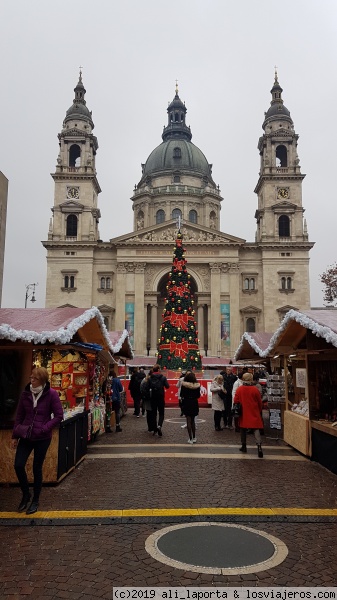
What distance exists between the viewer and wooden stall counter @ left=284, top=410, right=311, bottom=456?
32.6 feet

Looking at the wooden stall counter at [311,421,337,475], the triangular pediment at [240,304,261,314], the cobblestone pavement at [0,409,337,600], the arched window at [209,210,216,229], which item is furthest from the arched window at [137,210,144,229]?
the wooden stall counter at [311,421,337,475]

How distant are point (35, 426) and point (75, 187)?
5179cm

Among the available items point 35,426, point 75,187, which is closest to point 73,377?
point 35,426

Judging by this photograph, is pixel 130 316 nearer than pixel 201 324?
Yes

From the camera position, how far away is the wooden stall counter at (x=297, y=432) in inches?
391

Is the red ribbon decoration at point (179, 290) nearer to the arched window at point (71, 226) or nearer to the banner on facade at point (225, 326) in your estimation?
the banner on facade at point (225, 326)

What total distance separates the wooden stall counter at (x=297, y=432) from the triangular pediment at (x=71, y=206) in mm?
46653

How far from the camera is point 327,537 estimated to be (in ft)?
17.5

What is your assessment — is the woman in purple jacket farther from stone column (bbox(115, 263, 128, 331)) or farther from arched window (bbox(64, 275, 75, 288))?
arched window (bbox(64, 275, 75, 288))

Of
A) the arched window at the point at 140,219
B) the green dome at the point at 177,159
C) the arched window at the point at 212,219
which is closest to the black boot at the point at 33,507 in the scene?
the arched window at the point at 140,219

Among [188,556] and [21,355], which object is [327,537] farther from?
[21,355]

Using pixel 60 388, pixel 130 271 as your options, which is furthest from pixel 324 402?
pixel 130 271

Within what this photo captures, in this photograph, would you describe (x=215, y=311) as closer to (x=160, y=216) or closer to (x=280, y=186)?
(x=280, y=186)

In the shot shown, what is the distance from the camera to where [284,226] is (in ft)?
182
